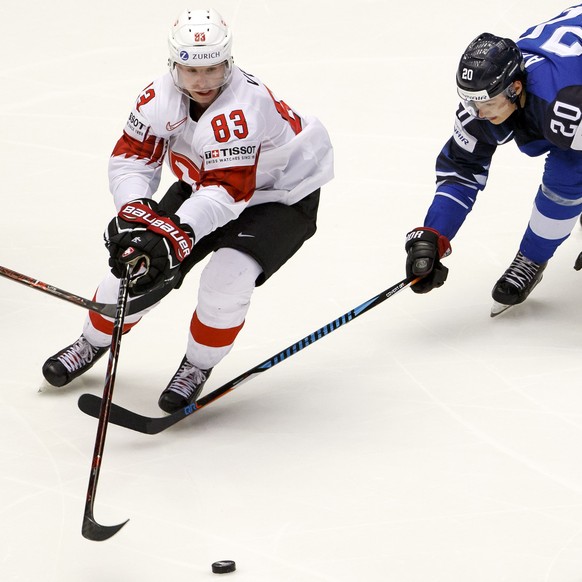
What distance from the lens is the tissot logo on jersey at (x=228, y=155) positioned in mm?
3031

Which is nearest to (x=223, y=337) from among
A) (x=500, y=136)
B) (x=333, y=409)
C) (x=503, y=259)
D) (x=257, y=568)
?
(x=333, y=409)

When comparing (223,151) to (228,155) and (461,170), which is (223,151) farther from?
(461,170)

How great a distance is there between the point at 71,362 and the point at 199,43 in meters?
1.01

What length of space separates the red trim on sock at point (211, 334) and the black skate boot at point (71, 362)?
0.35 m

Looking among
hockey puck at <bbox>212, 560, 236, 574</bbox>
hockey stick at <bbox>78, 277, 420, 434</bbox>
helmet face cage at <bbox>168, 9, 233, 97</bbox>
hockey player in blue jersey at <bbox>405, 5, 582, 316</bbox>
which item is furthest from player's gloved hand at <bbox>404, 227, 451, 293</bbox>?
hockey puck at <bbox>212, 560, 236, 574</bbox>

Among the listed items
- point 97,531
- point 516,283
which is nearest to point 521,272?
point 516,283

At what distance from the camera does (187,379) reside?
3.29m

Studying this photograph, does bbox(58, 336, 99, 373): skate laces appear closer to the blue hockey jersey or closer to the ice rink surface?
the ice rink surface

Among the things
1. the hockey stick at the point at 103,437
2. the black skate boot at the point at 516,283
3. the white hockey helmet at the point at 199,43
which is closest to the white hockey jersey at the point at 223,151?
the white hockey helmet at the point at 199,43

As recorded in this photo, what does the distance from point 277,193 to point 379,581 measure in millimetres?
1279

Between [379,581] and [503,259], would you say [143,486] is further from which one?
[503,259]

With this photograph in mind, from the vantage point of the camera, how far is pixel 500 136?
3.59m

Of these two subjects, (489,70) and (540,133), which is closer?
(489,70)

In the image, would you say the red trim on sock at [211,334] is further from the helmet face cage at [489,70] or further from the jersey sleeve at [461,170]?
the helmet face cage at [489,70]
